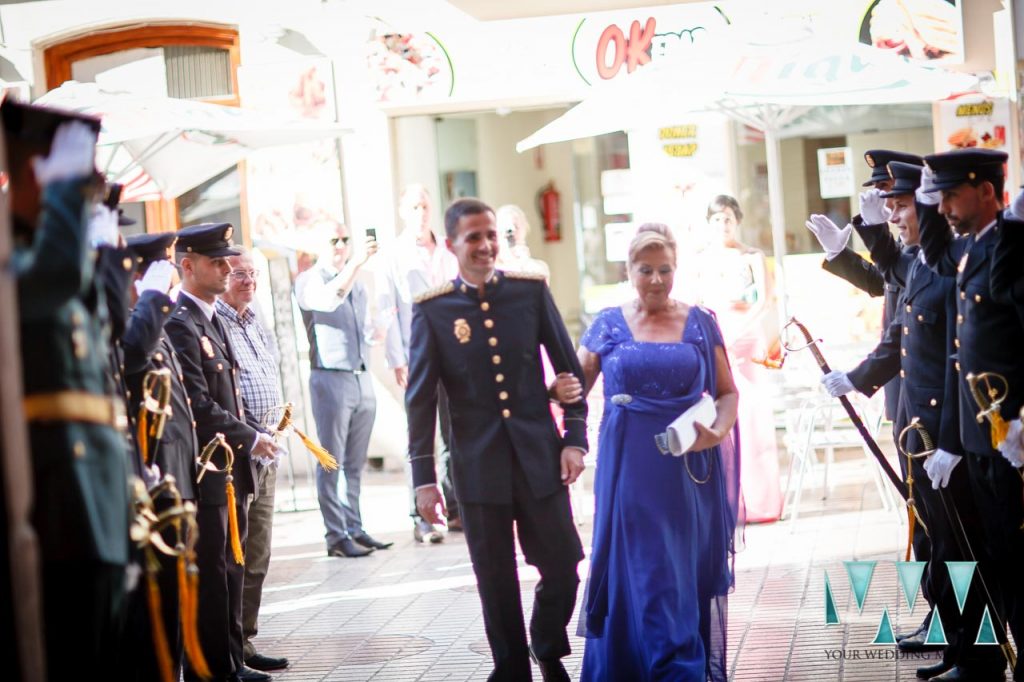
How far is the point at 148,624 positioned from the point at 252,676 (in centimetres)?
152

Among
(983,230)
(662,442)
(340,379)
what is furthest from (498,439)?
(340,379)

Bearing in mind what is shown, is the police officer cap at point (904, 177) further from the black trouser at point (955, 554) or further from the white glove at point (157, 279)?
the white glove at point (157, 279)

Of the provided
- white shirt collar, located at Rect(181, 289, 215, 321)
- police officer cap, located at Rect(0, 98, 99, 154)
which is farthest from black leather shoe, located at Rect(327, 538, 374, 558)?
police officer cap, located at Rect(0, 98, 99, 154)

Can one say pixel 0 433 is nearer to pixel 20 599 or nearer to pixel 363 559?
pixel 20 599

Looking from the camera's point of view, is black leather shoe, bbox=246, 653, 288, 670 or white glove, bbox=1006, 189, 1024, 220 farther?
black leather shoe, bbox=246, 653, 288, 670

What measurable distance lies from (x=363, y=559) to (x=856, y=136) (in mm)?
5626

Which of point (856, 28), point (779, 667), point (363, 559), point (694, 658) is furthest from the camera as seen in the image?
point (856, 28)

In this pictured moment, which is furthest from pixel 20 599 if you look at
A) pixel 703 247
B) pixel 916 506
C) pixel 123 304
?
pixel 703 247

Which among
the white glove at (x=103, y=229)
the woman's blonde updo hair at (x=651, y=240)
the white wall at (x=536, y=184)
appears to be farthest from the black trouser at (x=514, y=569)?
the white wall at (x=536, y=184)

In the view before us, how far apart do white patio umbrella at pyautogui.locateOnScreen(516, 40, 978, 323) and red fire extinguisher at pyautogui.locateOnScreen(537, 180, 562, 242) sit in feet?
28.7

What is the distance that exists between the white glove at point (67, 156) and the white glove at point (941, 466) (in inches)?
135

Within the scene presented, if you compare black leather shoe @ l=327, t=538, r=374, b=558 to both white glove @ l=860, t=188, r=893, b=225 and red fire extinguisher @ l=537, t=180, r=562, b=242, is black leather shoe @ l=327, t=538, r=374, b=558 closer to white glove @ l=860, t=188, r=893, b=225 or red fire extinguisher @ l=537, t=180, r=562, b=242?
white glove @ l=860, t=188, r=893, b=225

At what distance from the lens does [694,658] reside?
5.26 meters

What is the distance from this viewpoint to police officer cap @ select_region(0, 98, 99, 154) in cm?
325
